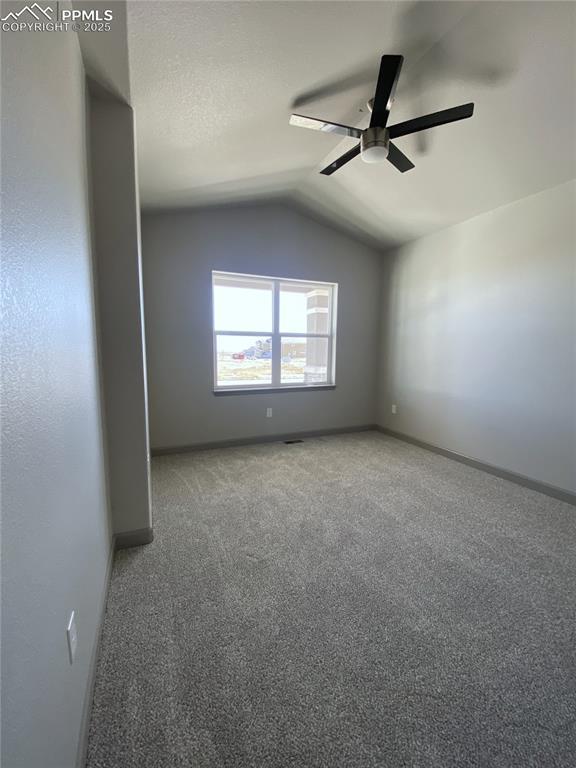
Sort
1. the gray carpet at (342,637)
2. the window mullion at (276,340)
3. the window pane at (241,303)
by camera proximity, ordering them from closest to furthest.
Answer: the gray carpet at (342,637), the window pane at (241,303), the window mullion at (276,340)

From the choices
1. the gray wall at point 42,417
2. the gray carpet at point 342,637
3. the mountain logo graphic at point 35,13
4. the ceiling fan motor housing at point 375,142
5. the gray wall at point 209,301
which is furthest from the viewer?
the gray wall at point 209,301

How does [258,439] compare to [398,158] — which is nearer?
[398,158]

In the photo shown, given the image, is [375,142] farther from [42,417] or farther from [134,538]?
[134,538]

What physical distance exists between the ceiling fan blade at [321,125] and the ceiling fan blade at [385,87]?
5.1 inches

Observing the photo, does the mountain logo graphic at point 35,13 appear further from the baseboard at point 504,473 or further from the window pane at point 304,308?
the baseboard at point 504,473

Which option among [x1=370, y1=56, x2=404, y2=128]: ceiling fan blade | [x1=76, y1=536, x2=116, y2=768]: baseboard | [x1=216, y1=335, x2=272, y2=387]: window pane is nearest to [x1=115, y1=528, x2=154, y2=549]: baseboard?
[x1=76, y1=536, x2=116, y2=768]: baseboard

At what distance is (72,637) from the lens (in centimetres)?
97

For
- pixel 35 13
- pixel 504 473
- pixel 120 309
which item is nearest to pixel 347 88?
pixel 35 13

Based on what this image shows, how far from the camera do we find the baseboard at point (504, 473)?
272 cm

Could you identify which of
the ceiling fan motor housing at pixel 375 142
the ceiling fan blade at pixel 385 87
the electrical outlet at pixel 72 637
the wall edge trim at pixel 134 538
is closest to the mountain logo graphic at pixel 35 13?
the ceiling fan blade at pixel 385 87

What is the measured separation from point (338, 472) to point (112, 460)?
2.13 metres

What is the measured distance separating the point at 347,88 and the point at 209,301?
7.70 ft

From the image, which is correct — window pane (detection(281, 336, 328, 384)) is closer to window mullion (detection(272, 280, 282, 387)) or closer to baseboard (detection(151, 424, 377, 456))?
window mullion (detection(272, 280, 282, 387))

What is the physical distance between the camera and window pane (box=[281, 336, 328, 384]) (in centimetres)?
439
